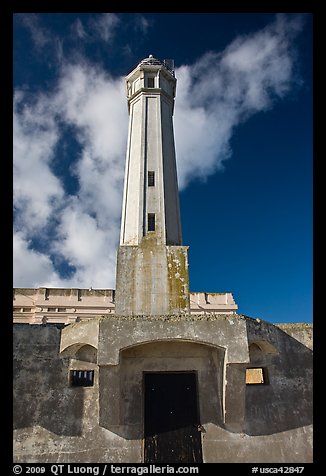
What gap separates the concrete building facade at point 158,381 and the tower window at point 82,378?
5 centimetres

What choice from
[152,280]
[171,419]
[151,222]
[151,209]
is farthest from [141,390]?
[151,209]

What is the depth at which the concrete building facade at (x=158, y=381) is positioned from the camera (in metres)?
10.2

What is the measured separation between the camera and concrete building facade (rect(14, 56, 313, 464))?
10.2 m

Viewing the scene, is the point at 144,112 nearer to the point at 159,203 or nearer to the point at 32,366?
the point at 159,203

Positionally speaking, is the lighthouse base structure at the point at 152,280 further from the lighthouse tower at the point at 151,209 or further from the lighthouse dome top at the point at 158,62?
the lighthouse dome top at the point at 158,62

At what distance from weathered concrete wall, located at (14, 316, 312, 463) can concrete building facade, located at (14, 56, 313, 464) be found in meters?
0.03

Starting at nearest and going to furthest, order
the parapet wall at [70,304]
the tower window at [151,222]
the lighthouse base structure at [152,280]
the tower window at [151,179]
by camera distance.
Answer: the lighthouse base structure at [152,280] < the tower window at [151,222] < the tower window at [151,179] < the parapet wall at [70,304]

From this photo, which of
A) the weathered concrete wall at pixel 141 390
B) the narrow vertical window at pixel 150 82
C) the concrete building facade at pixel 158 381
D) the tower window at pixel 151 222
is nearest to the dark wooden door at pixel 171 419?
the concrete building facade at pixel 158 381

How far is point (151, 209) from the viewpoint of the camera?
550 inches

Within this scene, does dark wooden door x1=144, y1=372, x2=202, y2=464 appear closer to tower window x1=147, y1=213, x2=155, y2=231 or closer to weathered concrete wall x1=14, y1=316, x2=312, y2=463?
weathered concrete wall x1=14, y1=316, x2=312, y2=463

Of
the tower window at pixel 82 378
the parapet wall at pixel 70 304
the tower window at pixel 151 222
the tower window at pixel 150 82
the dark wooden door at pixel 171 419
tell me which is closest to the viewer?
the dark wooden door at pixel 171 419

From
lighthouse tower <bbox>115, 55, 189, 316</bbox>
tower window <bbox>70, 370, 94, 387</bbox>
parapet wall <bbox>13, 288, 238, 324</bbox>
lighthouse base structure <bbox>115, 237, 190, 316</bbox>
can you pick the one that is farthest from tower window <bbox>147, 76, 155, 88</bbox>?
parapet wall <bbox>13, 288, 238, 324</bbox>

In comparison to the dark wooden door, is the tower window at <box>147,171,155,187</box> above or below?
above
